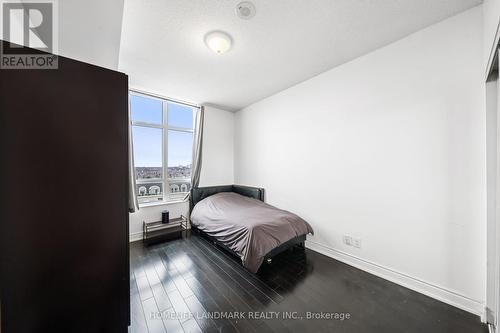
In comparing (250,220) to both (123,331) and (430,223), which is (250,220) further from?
(430,223)

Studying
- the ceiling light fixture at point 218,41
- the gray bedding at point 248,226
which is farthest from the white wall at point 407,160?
the ceiling light fixture at point 218,41

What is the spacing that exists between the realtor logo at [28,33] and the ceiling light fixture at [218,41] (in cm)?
119

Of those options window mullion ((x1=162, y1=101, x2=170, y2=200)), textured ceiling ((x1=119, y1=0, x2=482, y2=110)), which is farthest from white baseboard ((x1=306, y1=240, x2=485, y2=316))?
window mullion ((x1=162, y1=101, x2=170, y2=200))

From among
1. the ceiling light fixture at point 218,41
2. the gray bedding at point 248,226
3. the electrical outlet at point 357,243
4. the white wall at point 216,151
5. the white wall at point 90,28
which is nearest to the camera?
the white wall at point 90,28

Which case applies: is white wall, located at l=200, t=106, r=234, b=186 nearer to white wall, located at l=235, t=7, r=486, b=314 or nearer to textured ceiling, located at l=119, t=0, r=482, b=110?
textured ceiling, located at l=119, t=0, r=482, b=110

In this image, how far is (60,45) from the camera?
1669mm

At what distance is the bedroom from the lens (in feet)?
3.28

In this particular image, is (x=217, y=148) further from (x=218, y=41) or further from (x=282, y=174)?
(x=218, y=41)

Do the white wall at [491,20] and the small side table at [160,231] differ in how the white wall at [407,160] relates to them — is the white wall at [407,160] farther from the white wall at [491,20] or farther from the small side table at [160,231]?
the small side table at [160,231]

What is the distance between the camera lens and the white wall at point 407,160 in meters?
1.58

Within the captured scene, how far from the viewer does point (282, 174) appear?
329 centimetres

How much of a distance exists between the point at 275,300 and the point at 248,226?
2.64 ft

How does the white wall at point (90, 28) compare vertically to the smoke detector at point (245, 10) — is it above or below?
below

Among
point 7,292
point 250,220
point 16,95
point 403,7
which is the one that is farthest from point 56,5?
point 403,7
